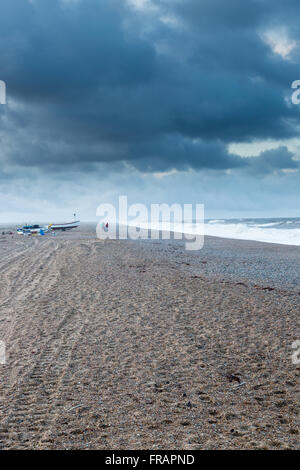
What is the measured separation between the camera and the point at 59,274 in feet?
48.9

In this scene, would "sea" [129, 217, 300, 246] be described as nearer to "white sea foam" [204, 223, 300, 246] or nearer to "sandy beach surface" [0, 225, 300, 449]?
"white sea foam" [204, 223, 300, 246]

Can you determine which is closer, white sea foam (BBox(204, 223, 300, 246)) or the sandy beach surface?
the sandy beach surface

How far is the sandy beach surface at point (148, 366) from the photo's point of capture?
434 cm

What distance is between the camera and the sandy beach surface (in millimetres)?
4336

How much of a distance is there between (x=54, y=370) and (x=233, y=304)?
592 cm
